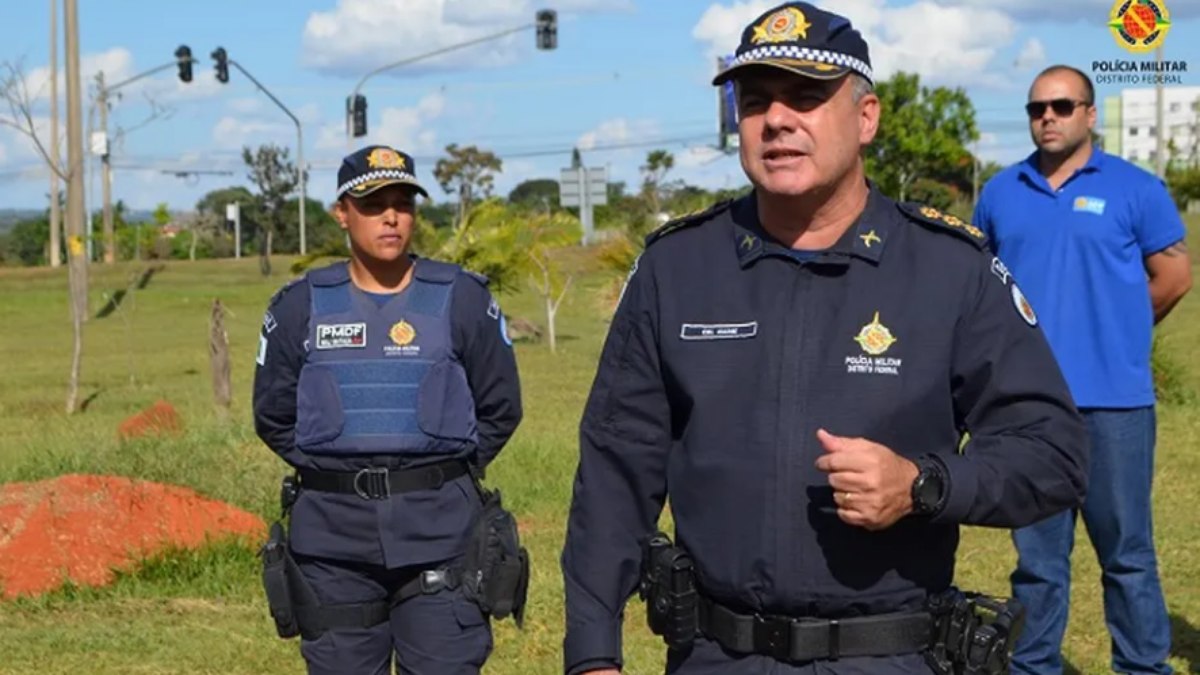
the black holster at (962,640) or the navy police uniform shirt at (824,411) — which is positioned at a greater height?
the navy police uniform shirt at (824,411)

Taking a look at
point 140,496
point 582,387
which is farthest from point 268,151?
point 140,496

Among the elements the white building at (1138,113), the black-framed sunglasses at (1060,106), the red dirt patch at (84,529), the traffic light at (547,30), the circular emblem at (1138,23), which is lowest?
the red dirt patch at (84,529)

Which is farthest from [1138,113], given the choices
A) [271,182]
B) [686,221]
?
[686,221]

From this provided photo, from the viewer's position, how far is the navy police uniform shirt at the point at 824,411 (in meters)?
3.15

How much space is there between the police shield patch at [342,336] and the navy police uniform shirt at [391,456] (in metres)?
0.10

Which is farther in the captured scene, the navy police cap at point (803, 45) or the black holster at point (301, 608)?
the black holster at point (301, 608)

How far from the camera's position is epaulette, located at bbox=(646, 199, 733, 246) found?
343cm

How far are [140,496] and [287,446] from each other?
10.5 feet

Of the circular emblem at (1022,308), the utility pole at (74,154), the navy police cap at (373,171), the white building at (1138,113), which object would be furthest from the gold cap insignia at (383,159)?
the white building at (1138,113)

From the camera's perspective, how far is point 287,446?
6.09 m

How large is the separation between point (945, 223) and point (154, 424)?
11641mm

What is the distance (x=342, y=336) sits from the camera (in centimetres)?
581

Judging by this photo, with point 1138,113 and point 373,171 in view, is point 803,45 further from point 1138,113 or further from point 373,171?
point 1138,113

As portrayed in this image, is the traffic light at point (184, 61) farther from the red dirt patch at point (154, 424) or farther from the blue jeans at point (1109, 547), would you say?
the blue jeans at point (1109, 547)
